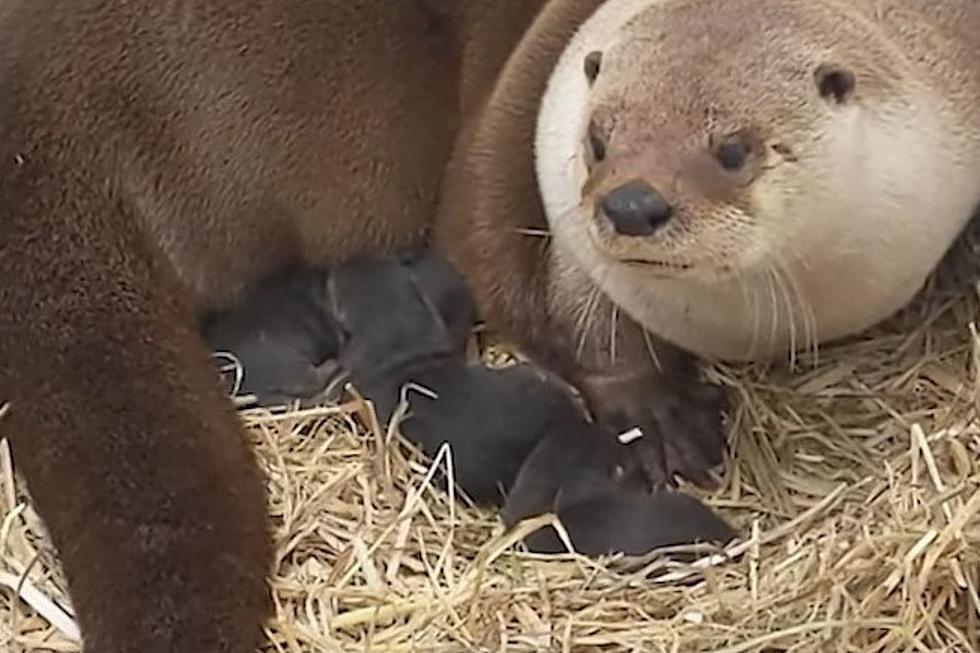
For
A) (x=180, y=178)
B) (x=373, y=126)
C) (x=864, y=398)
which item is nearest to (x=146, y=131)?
(x=180, y=178)

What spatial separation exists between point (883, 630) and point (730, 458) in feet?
1.54

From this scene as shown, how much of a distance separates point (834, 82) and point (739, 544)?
51cm

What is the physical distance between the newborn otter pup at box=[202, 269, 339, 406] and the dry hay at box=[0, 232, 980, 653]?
5 cm

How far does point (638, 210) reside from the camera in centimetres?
189

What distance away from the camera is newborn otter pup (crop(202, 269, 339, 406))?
2535 mm

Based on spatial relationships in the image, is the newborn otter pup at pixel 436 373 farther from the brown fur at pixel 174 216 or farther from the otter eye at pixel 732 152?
the otter eye at pixel 732 152

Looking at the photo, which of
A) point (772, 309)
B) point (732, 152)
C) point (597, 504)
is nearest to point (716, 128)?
point (732, 152)

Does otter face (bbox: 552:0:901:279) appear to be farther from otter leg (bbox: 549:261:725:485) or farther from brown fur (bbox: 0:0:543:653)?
brown fur (bbox: 0:0:543:653)

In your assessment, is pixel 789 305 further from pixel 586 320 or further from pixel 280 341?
pixel 280 341

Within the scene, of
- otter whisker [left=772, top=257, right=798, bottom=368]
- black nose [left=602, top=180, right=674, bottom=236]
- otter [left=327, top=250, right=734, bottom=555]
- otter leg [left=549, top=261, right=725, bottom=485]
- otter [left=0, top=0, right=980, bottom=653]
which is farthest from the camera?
otter leg [left=549, top=261, right=725, bottom=485]

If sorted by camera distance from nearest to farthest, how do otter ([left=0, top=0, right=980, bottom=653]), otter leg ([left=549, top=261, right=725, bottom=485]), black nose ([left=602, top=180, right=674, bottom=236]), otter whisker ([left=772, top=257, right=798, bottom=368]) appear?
1. black nose ([left=602, top=180, right=674, bottom=236])
2. otter ([left=0, top=0, right=980, bottom=653])
3. otter whisker ([left=772, top=257, right=798, bottom=368])
4. otter leg ([left=549, top=261, right=725, bottom=485])

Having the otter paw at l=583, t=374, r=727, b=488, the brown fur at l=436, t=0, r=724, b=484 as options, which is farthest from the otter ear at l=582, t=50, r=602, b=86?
the otter paw at l=583, t=374, r=727, b=488

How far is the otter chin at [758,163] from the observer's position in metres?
1.95

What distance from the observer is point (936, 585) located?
2008 mm
